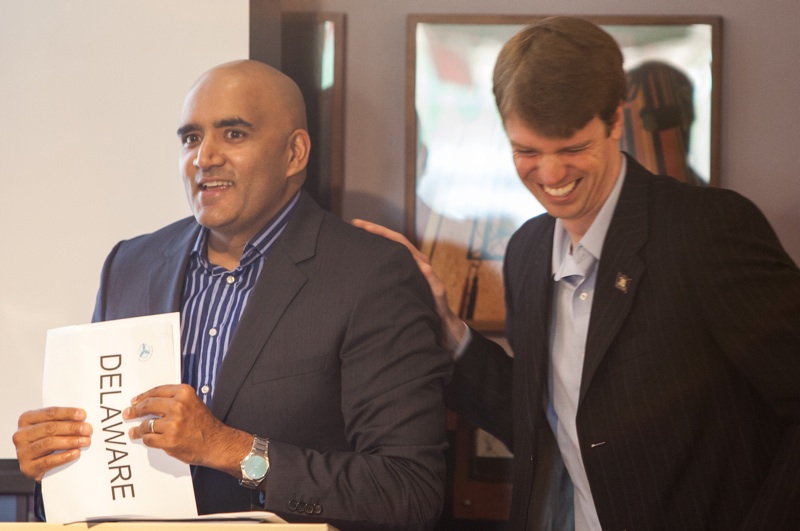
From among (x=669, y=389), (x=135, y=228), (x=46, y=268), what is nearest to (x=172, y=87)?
(x=135, y=228)

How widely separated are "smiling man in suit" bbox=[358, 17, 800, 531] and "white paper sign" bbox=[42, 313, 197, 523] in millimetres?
716

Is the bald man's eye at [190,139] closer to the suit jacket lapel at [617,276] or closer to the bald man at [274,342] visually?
the bald man at [274,342]

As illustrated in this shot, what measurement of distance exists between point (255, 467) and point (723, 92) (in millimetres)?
1633

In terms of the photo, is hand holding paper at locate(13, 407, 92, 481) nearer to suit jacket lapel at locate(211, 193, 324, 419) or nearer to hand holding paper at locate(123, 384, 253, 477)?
hand holding paper at locate(123, 384, 253, 477)

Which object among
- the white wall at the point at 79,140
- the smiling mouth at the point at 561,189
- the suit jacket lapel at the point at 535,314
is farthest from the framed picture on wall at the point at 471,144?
the smiling mouth at the point at 561,189

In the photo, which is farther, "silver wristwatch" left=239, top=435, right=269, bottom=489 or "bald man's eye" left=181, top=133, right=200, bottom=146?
"bald man's eye" left=181, top=133, right=200, bottom=146

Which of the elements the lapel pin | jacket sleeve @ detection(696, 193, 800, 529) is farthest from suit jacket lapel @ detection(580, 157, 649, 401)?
jacket sleeve @ detection(696, 193, 800, 529)

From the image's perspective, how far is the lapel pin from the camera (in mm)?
1590

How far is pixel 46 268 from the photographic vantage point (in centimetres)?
220

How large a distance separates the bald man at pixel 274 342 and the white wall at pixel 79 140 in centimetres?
21

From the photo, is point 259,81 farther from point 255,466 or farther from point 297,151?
point 255,466

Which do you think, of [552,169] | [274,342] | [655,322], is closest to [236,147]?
[274,342]

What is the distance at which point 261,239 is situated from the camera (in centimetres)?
187

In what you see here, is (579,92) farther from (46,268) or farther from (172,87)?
(46,268)
